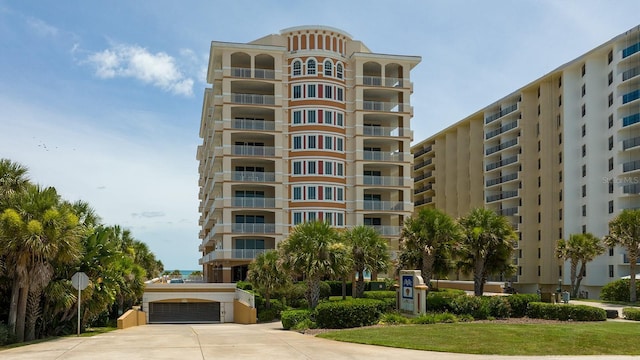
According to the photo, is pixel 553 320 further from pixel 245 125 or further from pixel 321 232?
pixel 245 125

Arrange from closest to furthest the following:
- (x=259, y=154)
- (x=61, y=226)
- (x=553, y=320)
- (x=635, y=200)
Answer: (x=61, y=226) → (x=553, y=320) → (x=635, y=200) → (x=259, y=154)

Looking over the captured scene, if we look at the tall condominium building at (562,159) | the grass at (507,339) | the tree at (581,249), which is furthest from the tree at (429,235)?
the tall condominium building at (562,159)

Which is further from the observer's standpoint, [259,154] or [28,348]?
[259,154]

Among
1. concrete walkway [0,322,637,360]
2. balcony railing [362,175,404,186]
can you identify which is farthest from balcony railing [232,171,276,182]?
concrete walkway [0,322,637,360]

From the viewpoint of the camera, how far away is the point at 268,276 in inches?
2014

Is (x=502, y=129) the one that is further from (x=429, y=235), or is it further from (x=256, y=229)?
(x=429, y=235)

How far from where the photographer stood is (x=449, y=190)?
102 meters

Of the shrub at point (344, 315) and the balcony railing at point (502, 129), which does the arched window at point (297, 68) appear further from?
the shrub at point (344, 315)

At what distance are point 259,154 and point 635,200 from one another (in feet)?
123

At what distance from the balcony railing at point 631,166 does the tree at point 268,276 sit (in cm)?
3597

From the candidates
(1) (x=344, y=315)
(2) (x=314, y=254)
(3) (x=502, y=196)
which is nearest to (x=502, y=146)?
(3) (x=502, y=196)

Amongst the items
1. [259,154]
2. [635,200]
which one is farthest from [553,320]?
[259,154]

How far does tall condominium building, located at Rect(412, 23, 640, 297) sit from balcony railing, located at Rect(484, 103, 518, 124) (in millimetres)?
191

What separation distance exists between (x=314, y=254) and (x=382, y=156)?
35.2 m
